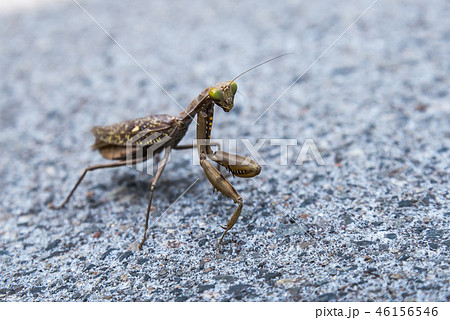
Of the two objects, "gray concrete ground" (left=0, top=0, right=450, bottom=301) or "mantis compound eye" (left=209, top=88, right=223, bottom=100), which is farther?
"mantis compound eye" (left=209, top=88, right=223, bottom=100)

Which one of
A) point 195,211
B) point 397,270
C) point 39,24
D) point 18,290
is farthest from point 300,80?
point 39,24
